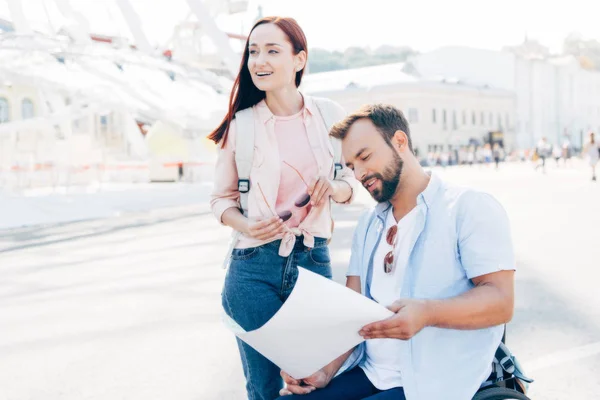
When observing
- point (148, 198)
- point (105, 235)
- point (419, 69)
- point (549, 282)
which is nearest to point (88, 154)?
point (148, 198)

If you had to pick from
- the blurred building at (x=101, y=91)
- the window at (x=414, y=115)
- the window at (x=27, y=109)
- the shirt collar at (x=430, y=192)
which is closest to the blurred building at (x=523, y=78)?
the window at (x=414, y=115)

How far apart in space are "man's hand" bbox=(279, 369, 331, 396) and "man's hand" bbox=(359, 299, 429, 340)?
402 millimetres

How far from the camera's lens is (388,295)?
2434 millimetres

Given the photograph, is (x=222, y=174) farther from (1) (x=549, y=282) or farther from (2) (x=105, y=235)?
(2) (x=105, y=235)

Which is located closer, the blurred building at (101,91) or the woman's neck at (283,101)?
the woman's neck at (283,101)

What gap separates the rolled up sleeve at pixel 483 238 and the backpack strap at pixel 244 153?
2.52 ft

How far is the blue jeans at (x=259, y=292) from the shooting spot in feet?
8.59

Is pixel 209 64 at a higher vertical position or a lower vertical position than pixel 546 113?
higher

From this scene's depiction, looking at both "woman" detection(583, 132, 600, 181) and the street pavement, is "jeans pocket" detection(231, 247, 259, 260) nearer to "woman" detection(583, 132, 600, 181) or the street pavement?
the street pavement

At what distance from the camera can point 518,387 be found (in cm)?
248

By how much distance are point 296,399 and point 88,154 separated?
2454cm

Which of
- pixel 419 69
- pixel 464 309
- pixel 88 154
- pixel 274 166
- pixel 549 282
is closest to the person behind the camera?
pixel 464 309

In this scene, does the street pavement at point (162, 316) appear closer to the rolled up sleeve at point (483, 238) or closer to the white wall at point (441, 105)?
the rolled up sleeve at point (483, 238)

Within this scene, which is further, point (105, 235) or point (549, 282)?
point (105, 235)
